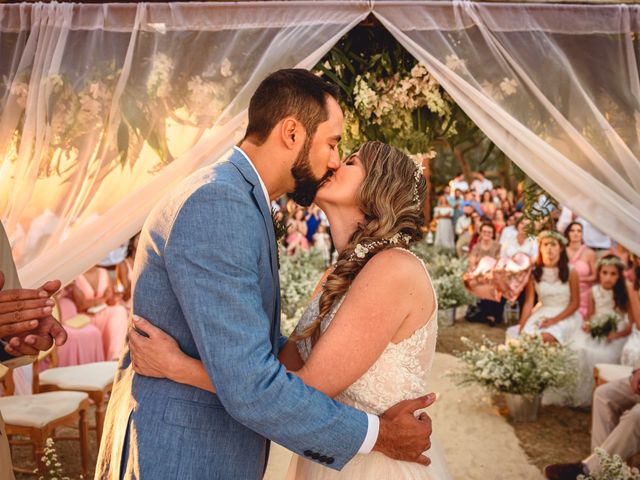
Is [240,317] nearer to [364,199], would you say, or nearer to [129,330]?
[129,330]

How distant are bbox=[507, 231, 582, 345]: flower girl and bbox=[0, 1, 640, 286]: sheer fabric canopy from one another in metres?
4.21

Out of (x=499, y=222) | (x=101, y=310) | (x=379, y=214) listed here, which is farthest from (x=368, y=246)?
(x=499, y=222)

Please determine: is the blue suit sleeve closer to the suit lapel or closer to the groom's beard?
the suit lapel

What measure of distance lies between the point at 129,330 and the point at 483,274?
794 centimetres

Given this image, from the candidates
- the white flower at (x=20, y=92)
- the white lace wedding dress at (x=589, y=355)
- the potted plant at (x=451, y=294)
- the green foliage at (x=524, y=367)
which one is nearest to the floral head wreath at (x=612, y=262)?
the white lace wedding dress at (x=589, y=355)

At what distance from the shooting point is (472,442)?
5.67 metres

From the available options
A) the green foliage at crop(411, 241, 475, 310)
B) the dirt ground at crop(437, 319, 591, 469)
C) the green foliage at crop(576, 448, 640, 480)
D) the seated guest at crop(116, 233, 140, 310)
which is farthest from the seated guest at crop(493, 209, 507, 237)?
the green foliage at crop(576, 448, 640, 480)

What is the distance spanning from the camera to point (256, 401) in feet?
5.58

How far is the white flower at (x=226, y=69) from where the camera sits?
3094 mm

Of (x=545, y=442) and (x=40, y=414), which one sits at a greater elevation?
(x=40, y=414)

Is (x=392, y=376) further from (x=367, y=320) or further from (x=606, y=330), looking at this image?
(x=606, y=330)

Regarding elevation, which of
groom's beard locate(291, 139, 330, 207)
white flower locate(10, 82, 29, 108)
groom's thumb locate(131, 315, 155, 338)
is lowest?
groom's thumb locate(131, 315, 155, 338)

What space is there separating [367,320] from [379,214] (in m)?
0.49

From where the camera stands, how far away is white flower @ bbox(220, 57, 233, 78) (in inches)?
122
